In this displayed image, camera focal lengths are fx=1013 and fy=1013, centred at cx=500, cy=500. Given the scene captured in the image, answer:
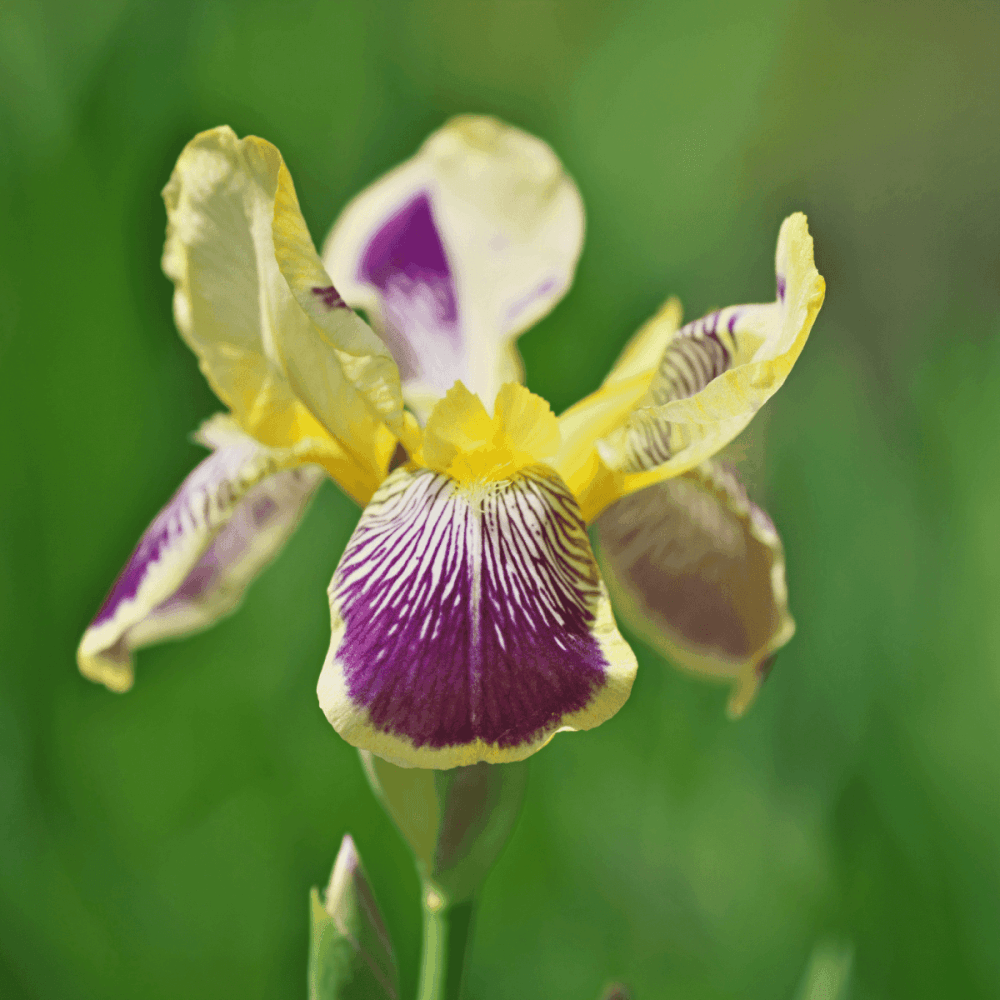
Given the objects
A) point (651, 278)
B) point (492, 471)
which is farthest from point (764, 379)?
point (651, 278)

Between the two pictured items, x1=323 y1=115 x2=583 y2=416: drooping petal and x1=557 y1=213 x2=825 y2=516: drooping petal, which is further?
x1=323 y1=115 x2=583 y2=416: drooping petal

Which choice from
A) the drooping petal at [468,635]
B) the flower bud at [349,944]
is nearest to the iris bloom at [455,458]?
the drooping petal at [468,635]

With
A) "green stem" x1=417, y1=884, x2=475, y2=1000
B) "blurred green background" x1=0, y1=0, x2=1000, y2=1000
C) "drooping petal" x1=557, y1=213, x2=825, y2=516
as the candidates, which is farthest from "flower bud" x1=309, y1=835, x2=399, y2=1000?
"blurred green background" x1=0, y1=0, x2=1000, y2=1000

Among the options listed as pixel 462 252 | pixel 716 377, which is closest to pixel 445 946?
pixel 716 377

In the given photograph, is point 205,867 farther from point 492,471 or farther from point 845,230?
point 845,230

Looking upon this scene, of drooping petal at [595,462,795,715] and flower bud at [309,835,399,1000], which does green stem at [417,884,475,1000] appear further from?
drooping petal at [595,462,795,715]

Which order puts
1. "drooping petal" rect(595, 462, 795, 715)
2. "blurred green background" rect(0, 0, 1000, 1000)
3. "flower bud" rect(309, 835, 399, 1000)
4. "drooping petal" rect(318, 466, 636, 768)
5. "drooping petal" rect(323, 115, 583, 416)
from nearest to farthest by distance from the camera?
"drooping petal" rect(318, 466, 636, 768), "flower bud" rect(309, 835, 399, 1000), "drooping petal" rect(595, 462, 795, 715), "drooping petal" rect(323, 115, 583, 416), "blurred green background" rect(0, 0, 1000, 1000)

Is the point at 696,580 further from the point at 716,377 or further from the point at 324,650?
the point at 324,650
